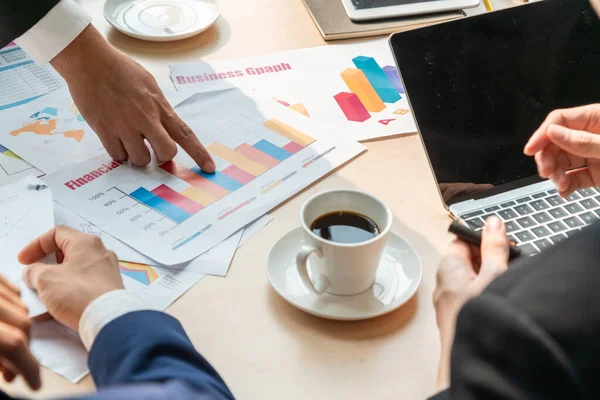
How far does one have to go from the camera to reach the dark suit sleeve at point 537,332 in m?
0.36

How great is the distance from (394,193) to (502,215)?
0.48ft

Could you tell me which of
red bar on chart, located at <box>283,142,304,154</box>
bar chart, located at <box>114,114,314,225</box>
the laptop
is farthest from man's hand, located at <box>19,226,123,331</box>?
the laptop

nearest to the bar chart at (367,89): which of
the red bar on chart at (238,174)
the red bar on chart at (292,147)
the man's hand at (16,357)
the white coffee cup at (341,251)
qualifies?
the red bar on chart at (292,147)

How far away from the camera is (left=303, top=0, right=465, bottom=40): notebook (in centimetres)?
119

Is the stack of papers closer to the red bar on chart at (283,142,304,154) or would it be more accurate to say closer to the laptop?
the red bar on chart at (283,142,304,154)

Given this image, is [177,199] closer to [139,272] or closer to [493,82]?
[139,272]

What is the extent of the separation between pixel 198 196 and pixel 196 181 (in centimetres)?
3

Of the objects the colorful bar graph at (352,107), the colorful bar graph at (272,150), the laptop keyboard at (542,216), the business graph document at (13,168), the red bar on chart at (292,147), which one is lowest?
the laptop keyboard at (542,216)

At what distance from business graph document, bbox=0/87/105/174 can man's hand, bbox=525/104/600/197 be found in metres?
0.59

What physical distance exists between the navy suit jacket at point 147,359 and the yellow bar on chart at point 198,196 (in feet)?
0.77

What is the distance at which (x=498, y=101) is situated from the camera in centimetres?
85

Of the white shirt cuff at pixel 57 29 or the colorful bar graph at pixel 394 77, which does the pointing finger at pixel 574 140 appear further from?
the white shirt cuff at pixel 57 29

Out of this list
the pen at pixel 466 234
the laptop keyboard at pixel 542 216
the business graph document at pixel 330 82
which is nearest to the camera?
the pen at pixel 466 234

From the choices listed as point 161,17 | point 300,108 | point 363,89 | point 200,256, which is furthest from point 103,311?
point 161,17
